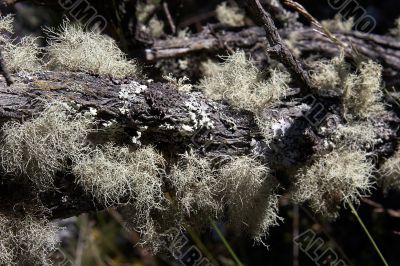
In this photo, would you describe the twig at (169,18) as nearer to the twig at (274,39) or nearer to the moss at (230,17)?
the moss at (230,17)

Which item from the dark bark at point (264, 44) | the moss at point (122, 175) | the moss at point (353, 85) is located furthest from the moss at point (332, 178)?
the dark bark at point (264, 44)

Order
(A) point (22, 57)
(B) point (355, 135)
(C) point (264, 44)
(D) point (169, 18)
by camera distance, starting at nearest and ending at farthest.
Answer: (A) point (22, 57) → (B) point (355, 135) → (C) point (264, 44) → (D) point (169, 18)

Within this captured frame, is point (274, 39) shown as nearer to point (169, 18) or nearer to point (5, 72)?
point (5, 72)

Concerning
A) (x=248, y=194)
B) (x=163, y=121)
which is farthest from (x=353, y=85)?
(x=163, y=121)

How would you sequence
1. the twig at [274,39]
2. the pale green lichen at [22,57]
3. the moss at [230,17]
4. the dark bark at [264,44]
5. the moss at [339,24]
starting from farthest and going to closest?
the moss at [230,17] < the moss at [339,24] < the dark bark at [264,44] < the twig at [274,39] < the pale green lichen at [22,57]

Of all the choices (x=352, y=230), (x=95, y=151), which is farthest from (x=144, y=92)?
(x=352, y=230)

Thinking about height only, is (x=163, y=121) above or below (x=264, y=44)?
below

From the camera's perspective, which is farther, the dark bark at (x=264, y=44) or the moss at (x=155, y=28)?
the moss at (x=155, y=28)
